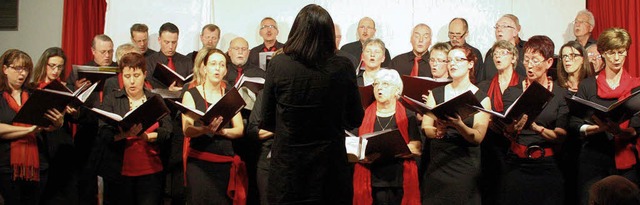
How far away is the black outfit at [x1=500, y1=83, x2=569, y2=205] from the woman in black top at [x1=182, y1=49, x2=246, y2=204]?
1584mm

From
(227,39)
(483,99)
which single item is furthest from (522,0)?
(483,99)

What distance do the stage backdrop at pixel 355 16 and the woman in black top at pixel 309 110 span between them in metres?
4.32

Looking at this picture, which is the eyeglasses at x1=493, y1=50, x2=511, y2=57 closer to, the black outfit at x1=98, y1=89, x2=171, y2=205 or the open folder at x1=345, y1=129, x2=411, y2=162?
the open folder at x1=345, y1=129, x2=411, y2=162

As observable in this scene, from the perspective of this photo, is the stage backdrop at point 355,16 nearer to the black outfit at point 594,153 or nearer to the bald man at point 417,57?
the bald man at point 417,57

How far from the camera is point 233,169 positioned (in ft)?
14.8

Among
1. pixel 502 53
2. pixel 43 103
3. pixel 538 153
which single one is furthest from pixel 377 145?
pixel 43 103

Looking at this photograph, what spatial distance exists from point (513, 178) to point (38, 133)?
2902 mm

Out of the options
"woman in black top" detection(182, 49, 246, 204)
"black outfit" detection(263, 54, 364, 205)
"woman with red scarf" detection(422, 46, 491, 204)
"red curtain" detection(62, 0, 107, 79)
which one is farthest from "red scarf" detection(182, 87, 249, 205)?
"red curtain" detection(62, 0, 107, 79)

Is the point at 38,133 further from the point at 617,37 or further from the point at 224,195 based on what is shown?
the point at 617,37

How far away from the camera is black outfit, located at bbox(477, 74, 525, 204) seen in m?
4.58

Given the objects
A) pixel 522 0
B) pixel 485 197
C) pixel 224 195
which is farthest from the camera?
pixel 522 0

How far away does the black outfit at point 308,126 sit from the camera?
10.0 ft

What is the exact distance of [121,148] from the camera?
4.70 metres

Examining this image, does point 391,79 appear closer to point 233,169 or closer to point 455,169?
point 455,169
